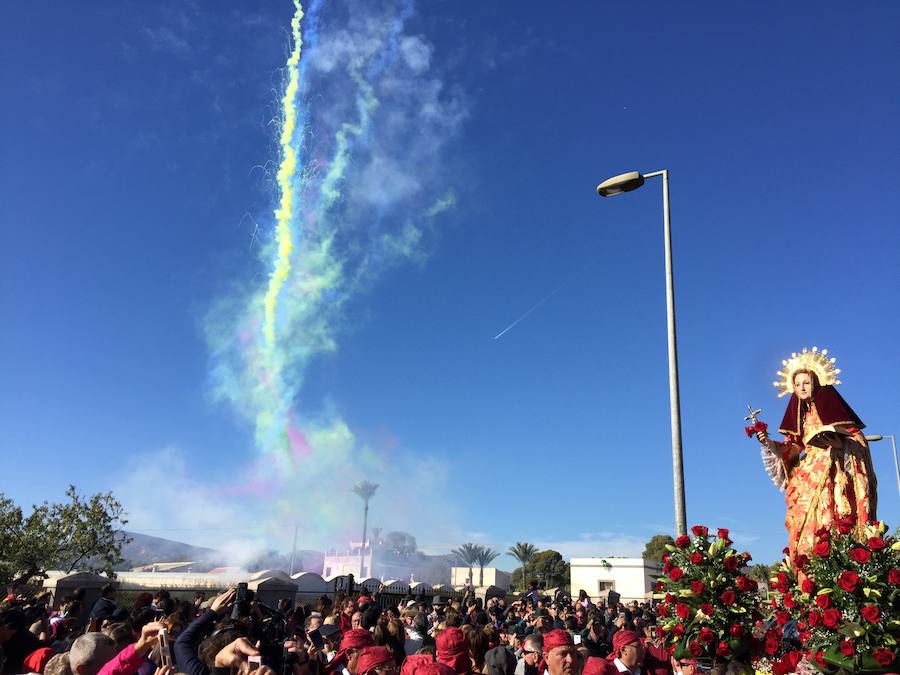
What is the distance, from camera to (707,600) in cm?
606

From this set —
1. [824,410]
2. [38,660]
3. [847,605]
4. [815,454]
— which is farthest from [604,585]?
[38,660]

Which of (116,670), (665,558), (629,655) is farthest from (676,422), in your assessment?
(116,670)

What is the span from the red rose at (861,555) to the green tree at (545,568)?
9279cm

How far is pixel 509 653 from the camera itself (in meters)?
6.78

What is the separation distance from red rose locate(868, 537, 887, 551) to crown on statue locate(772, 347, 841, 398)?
7.43 m

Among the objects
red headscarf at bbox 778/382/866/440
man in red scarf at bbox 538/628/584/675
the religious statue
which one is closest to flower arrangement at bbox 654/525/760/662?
man in red scarf at bbox 538/628/584/675

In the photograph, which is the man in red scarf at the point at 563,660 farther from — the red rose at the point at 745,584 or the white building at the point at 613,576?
the white building at the point at 613,576

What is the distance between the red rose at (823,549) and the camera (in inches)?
221

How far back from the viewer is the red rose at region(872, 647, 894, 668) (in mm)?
4832

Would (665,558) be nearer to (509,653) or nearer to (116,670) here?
(509,653)

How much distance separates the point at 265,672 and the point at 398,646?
4.35 m

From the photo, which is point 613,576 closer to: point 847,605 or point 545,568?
point 545,568

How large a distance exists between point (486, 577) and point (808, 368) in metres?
91.1

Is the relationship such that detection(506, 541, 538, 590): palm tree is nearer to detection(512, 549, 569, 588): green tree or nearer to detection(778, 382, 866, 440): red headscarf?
detection(512, 549, 569, 588): green tree
